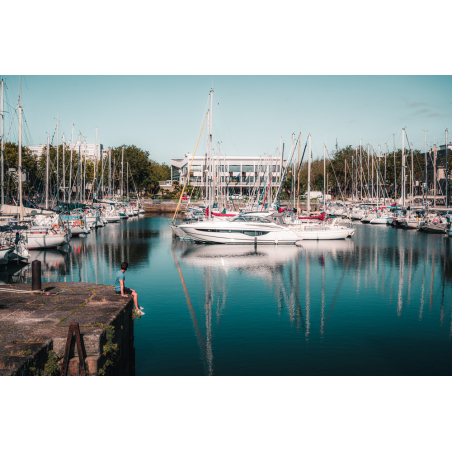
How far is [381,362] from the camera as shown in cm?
1546

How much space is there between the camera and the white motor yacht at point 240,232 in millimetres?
44656

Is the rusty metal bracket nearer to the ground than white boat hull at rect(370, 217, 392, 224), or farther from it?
nearer to the ground

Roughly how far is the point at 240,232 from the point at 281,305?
22208mm

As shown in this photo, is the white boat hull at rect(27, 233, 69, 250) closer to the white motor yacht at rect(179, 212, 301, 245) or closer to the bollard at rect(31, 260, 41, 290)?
the white motor yacht at rect(179, 212, 301, 245)

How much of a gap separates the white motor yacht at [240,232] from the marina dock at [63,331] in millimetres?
27750

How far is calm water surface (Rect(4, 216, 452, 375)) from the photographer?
15602 millimetres

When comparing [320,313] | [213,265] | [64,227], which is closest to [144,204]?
[64,227]

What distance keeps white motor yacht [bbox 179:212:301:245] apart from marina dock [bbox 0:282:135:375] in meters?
27.7

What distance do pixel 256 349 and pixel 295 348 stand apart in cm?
150

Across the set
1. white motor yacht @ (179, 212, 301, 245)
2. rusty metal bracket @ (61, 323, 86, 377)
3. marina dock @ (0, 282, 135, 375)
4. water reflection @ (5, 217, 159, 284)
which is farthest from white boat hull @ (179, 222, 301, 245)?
rusty metal bracket @ (61, 323, 86, 377)

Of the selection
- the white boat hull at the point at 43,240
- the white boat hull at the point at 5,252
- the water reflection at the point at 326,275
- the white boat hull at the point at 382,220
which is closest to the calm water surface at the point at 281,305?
the water reflection at the point at 326,275

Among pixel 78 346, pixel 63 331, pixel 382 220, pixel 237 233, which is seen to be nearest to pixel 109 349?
pixel 78 346

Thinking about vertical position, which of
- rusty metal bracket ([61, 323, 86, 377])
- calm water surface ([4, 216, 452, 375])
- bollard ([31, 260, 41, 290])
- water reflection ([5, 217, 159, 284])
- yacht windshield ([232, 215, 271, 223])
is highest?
yacht windshield ([232, 215, 271, 223])

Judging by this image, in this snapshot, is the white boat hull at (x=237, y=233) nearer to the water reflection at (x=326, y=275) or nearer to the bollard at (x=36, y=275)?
the water reflection at (x=326, y=275)
